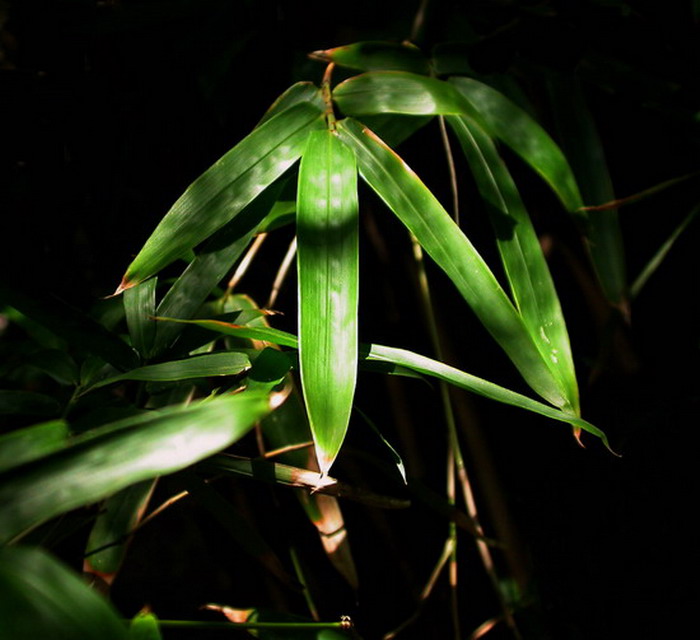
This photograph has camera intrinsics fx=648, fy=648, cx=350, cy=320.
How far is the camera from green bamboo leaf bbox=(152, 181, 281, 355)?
1.88ft

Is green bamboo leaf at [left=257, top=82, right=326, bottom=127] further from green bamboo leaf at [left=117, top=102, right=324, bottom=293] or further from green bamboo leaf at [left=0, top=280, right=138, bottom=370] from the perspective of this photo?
green bamboo leaf at [left=0, top=280, right=138, bottom=370]

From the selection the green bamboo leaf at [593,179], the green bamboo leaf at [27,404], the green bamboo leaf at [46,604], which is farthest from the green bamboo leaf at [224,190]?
the green bamboo leaf at [593,179]

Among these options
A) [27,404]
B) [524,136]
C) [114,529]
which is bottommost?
[114,529]

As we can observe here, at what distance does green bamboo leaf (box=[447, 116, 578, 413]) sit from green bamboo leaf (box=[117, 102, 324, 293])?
176mm

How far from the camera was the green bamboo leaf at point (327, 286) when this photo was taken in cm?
45

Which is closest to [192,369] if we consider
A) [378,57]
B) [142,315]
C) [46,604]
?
[142,315]

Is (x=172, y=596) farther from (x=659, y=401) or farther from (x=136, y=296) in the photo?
(x=659, y=401)

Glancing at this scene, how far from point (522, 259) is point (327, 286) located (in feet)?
0.75

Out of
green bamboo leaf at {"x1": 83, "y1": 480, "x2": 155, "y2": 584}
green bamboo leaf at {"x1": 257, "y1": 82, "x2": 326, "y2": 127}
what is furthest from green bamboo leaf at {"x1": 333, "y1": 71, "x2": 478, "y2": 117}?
green bamboo leaf at {"x1": 83, "y1": 480, "x2": 155, "y2": 584}

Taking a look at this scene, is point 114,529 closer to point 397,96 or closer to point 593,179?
point 397,96

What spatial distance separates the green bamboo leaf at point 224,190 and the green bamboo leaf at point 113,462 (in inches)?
8.7

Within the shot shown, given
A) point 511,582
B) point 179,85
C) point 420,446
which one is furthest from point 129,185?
point 511,582

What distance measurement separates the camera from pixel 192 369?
52 centimetres

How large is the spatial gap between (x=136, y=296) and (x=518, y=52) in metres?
0.55
